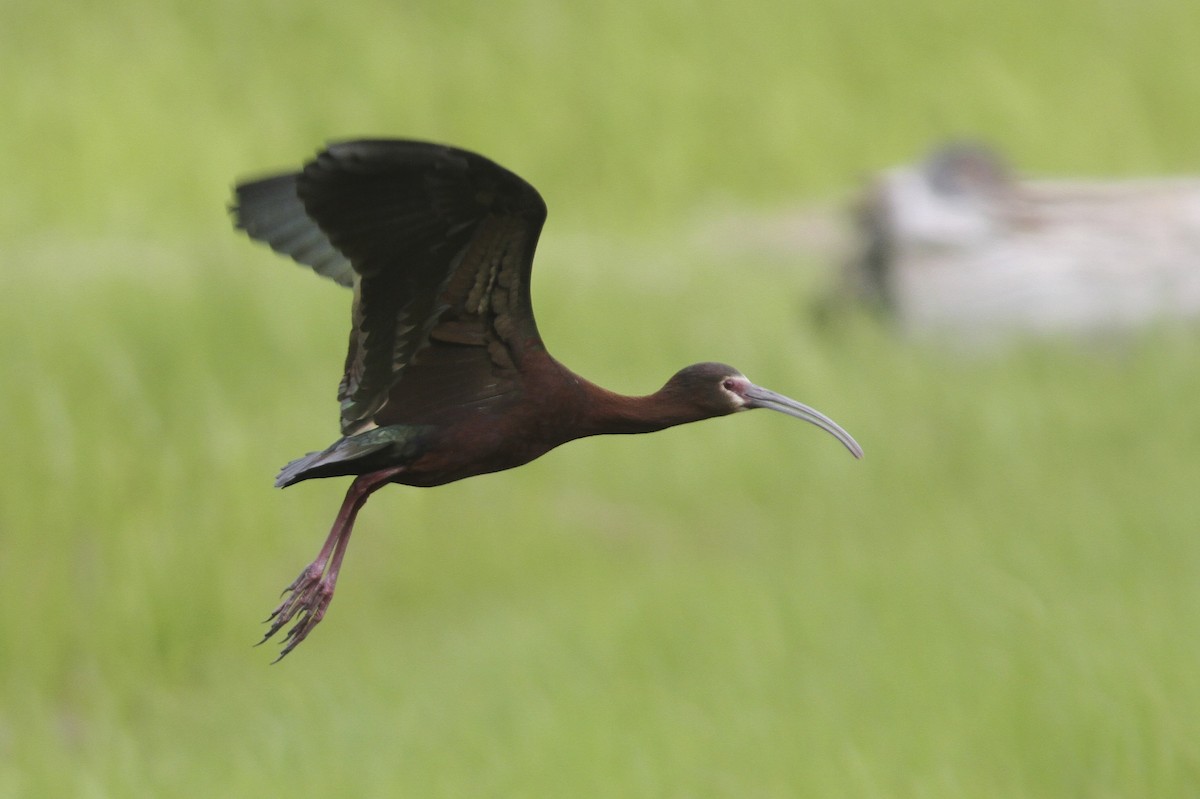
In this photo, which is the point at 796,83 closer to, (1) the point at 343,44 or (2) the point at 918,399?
(1) the point at 343,44

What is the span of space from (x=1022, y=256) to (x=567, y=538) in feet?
13.3

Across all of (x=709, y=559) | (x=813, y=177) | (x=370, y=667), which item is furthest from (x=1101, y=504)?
(x=813, y=177)

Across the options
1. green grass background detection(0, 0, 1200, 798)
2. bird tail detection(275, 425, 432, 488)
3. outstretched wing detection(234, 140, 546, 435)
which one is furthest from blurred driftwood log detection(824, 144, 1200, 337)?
bird tail detection(275, 425, 432, 488)

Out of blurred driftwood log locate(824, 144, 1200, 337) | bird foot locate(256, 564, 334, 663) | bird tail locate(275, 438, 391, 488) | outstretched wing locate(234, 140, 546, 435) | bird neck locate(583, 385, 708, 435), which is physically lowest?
bird foot locate(256, 564, 334, 663)

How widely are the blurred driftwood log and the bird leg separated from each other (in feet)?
31.3

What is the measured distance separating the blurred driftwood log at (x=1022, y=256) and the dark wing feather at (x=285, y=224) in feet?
29.6

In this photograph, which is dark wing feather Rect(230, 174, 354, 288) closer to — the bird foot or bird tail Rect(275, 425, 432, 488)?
bird tail Rect(275, 425, 432, 488)

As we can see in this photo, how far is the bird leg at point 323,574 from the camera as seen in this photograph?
1784 mm

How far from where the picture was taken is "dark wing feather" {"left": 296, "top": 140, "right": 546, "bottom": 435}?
198cm

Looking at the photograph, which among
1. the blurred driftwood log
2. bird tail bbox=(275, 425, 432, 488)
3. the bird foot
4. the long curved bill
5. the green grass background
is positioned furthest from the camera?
the blurred driftwood log

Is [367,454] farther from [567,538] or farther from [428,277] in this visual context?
[567,538]

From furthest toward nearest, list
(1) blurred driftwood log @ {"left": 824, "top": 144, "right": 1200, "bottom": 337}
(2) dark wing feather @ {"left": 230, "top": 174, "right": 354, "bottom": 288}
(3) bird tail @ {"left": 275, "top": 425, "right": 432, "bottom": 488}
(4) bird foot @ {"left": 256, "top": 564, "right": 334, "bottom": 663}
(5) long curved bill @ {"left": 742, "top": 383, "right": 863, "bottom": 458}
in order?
1. (1) blurred driftwood log @ {"left": 824, "top": 144, "right": 1200, "bottom": 337}
2. (2) dark wing feather @ {"left": 230, "top": 174, "right": 354, "bottom": 288}
3. (5) long curved bill @ {"left": 742, "top": 383, "right": 863, "bottom": 458}
4. (3) bird tail @ {"left": 275, "top": 425, "right": 432, "bottom": 488}
5. (4) bird foot @ {"left": 256, "top": 564, "right": 334, "bottom": 663}

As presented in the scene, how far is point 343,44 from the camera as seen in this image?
16.3 meters

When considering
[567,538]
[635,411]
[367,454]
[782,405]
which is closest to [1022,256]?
[567,538]
